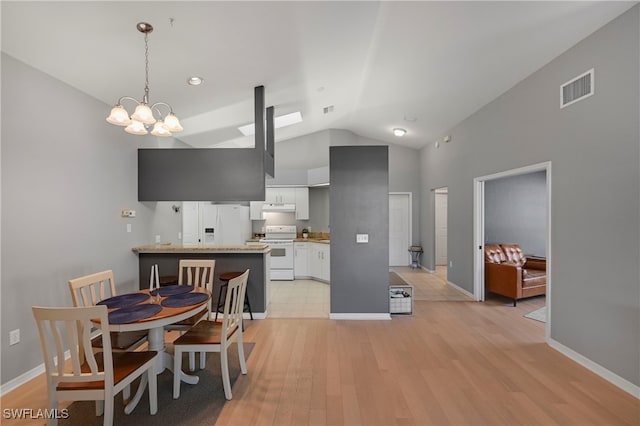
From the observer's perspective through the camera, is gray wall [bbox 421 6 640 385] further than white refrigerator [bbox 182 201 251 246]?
No

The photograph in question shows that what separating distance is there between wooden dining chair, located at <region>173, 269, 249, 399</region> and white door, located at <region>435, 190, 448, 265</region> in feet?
22.3

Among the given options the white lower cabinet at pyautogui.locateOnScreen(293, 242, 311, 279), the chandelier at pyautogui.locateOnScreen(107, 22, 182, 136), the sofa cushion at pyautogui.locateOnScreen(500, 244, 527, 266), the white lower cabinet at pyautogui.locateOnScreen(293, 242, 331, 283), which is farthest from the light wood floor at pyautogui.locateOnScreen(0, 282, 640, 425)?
the white lower cabinet at pyautogui.locateOnScreen(293, 242, 311, 279)

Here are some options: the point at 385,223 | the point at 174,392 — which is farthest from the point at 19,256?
the point at 385,223

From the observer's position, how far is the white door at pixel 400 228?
773 cm

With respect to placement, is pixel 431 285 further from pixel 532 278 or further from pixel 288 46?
pixel 288 46

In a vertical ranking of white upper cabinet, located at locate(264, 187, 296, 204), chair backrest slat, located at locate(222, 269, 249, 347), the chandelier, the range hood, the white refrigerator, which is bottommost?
chair backrest slat, located at locate(222, 269, 249, 347)

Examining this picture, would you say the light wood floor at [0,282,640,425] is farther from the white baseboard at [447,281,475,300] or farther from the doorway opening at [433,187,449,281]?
the doorway opening at [433,187,449,281]

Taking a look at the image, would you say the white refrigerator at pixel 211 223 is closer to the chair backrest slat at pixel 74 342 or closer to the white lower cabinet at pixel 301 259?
the white lower cabinet at pixel 301 259

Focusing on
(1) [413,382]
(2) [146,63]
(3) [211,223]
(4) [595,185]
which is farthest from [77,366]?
(3) [211,223]

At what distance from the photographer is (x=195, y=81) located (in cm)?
325

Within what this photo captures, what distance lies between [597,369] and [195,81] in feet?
16.0

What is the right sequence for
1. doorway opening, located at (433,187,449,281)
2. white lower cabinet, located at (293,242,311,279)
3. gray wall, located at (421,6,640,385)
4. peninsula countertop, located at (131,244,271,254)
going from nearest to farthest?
1. gray wall, located at (421,6,640,385)
2. peninsula countertop, located at (131,244,271,254)
3. white lower cabinet, located at (293,242,311,279)
4. doorway opening, located at (433,187,449,281)

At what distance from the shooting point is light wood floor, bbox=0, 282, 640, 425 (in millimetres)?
2086

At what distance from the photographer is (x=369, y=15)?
9.16 feet
